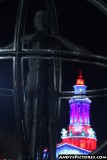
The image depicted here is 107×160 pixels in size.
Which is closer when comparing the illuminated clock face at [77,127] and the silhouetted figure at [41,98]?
the silhouetted figure at [41,98]

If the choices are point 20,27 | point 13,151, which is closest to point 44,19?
point 20,27

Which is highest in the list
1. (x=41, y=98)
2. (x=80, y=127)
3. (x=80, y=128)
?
(x=80, y=127)

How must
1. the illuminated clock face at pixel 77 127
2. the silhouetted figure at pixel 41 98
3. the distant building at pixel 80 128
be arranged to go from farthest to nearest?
the illuminated clock face at pixel 77 127, the distant building at pixel 80 128, the silhouetted figure at pixel 41 98

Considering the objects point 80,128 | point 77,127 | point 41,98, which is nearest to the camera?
point 41,98

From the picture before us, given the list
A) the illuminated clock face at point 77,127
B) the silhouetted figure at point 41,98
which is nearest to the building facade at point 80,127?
the illuminated clock face at point 77,127

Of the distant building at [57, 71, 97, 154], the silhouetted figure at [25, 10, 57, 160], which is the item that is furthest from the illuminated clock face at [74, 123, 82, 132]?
the silhouetted figure at [25, 10, 57, 160]

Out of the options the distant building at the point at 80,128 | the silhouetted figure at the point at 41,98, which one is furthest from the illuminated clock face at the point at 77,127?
the silhouetted figure at the point at 41,98

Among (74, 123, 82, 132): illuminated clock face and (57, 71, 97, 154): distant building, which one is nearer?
(57, 71, 97, 154): distant building

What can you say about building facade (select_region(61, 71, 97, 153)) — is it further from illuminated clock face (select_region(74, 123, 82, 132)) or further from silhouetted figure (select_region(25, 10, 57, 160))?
silhouetted figure (select_region(25, 10, 57, 160))

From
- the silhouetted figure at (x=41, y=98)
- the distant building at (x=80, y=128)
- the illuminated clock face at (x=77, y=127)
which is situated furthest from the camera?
the illuminated clock face at (x=77, y=127)

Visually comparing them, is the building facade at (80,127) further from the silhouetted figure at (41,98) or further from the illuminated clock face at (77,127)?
the silhouetted figure at (41,98)

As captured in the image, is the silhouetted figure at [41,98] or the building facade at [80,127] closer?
the silhouetted figure at [41,98]

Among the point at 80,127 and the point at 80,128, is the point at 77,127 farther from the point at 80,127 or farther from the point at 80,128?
the point at 80,128

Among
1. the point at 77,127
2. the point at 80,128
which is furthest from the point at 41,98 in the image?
the point at 77,127
